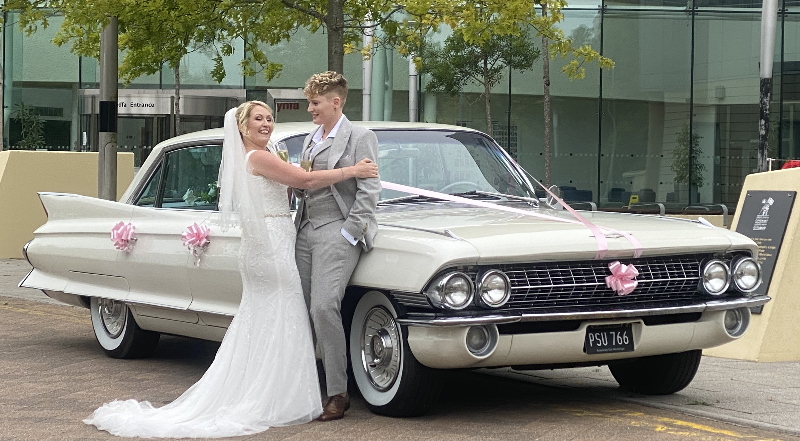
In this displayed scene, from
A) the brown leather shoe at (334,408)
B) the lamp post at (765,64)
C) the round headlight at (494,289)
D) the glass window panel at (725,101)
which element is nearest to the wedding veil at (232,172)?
the brown leather shoe at (334,408)

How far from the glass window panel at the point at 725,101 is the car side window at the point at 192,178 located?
26.7 meters

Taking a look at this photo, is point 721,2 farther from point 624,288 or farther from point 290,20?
point 624,288

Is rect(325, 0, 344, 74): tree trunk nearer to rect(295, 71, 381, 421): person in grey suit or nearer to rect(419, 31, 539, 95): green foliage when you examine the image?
rect(295, 71, 381, 421): person in grey suit

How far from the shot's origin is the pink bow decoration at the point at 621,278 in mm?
6477

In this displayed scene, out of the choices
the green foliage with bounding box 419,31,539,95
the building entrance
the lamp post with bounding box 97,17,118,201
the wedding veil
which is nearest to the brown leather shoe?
the wedding veil

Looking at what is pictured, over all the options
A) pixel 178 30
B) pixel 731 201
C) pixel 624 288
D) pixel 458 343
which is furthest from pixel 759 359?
pixel 731 201

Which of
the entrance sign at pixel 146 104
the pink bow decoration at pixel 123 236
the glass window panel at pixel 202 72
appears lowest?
the pink bow decoration at pixel 123 236

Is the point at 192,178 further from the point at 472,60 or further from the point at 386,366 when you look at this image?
the point at 472,60

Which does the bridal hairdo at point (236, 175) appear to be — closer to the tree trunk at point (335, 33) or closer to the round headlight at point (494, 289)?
the round headlight at point (494, 289)

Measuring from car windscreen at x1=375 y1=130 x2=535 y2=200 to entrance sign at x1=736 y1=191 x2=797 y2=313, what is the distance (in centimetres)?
217

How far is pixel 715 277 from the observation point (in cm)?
689

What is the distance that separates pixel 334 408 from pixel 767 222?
410cm

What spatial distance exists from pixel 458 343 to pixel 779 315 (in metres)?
3.67

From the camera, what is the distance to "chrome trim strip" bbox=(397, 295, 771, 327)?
6191 mm
